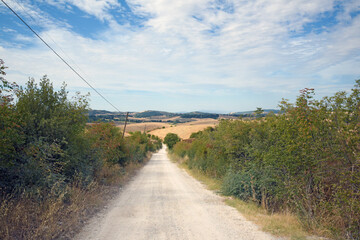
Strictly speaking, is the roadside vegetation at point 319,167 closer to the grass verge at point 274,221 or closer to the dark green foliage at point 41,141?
the grass verge at point 274,221

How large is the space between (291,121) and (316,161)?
4.64ft

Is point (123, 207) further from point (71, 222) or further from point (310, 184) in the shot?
point (310, 184)

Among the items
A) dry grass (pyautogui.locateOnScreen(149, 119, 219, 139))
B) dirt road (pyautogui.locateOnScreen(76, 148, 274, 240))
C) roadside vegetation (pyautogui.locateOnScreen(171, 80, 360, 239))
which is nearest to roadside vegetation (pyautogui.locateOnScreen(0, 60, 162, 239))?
dirt road (pyautogui.locateOnScreen(76, 148, 274, 240))

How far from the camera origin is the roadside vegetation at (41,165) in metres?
6.03

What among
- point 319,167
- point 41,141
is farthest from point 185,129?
point 319,167

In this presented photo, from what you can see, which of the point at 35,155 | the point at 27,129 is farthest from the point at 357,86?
the point at 27,129

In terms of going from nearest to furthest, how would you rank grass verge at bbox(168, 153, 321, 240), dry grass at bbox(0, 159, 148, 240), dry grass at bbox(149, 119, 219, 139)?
dry grass at bbox(0, 159, 148, 240) < grass verge at bbox(168, 153, 321, 240) < dry grass at bbox(149, 119, 219, 139)

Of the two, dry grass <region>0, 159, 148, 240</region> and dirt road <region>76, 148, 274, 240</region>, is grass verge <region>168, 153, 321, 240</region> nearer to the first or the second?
dirt road <region>76, 148, 274, 240</region>

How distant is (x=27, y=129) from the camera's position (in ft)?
27.6

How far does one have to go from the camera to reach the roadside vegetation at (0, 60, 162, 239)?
6.03 metres

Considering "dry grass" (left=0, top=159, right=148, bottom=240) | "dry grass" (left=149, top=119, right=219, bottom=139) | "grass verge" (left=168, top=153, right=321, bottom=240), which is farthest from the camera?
"dry grass" (left=149, top=119, right=219, bottom=139)

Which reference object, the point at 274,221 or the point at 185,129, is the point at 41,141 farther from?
the point at 185,129

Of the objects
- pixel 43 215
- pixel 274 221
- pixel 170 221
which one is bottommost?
pixel 170 221

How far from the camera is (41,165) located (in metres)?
7.59
